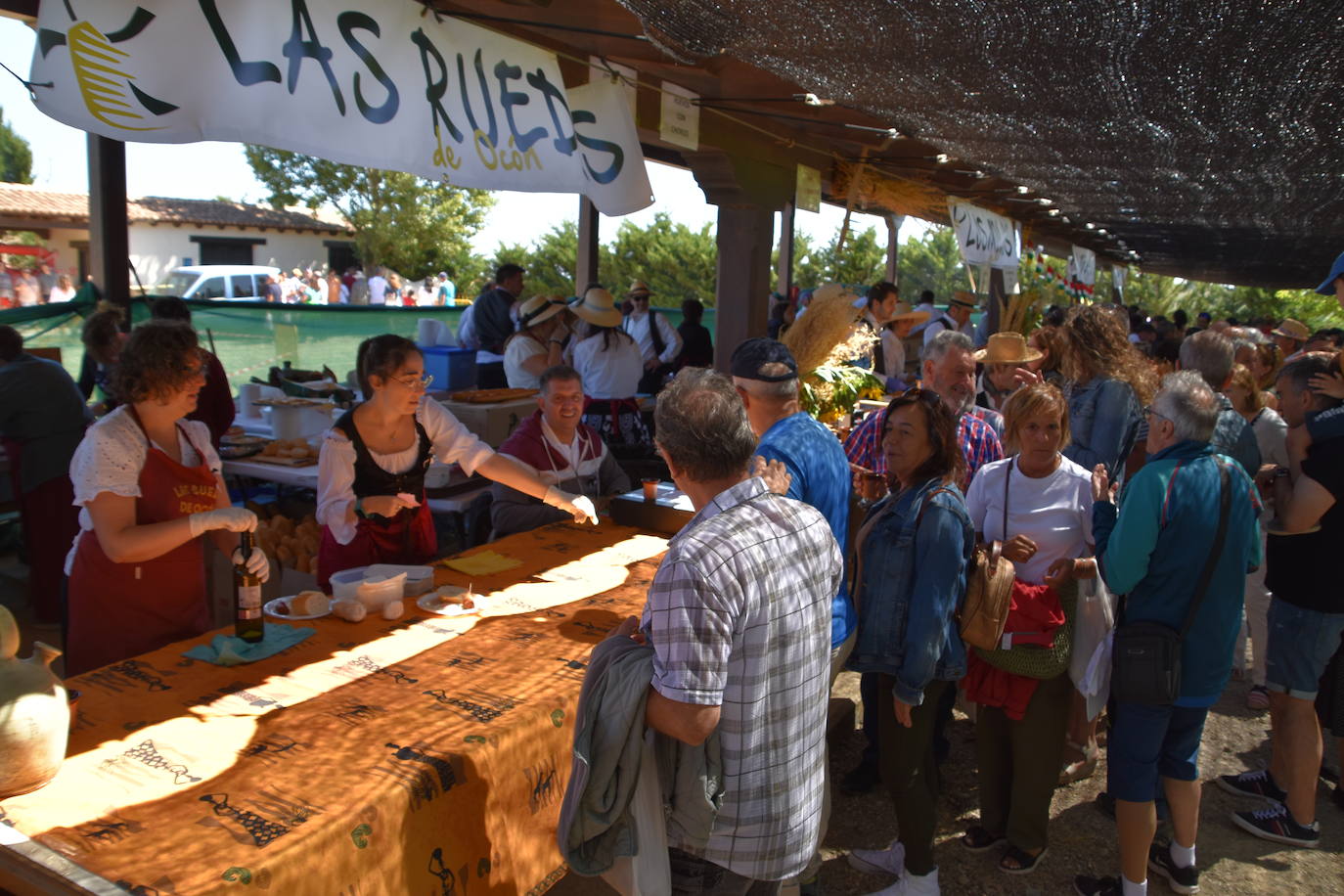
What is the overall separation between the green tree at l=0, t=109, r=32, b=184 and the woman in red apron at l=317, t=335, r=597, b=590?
46.0 metres

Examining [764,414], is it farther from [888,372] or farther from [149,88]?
[888,372]

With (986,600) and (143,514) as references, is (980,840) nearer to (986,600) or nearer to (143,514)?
(986,600)

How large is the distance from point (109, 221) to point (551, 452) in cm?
356

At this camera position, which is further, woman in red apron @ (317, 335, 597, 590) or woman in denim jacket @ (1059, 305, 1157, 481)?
woman in denim jacket @ (1059, 305, 1157, 481)

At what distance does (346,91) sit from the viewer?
3092 mm

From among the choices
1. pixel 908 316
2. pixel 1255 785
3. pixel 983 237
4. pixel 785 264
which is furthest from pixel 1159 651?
pixel 785 264

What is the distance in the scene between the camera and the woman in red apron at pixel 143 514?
8.43 feet

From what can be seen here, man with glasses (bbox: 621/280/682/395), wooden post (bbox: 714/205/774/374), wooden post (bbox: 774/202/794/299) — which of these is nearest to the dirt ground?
wooden post (bbox: 714/205/774/374)

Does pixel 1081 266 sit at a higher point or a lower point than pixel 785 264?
higher

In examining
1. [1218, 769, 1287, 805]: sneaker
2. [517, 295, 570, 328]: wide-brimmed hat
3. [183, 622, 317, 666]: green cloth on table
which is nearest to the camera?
[183, 622, 317, 666]: green cloth on table

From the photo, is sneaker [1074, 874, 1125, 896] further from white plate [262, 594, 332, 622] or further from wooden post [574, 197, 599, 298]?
wooden post [574, 197, 599, 298]

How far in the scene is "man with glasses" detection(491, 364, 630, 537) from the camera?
408 cm

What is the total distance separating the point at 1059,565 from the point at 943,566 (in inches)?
21.3

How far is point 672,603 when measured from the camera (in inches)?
62.7
